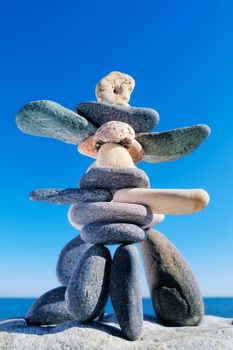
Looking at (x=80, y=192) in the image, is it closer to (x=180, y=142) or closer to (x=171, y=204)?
(x=171, y=204)

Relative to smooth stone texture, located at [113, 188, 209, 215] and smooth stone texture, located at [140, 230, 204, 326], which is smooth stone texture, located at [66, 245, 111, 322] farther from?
smooth stone texture, located at [140, 230, 204, 326]

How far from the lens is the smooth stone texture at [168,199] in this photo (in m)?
4.36

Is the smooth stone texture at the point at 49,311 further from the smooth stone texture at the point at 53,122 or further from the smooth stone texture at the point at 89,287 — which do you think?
the smooth stone texture at the point at 53,122

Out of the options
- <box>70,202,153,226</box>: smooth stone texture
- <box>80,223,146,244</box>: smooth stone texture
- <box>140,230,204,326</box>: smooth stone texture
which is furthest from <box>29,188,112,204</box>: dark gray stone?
<box>140,230,204,326</box>: smooth stone texture

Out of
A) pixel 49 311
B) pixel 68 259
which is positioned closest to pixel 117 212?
pixel 68 259

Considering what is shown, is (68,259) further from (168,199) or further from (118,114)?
(118,114)

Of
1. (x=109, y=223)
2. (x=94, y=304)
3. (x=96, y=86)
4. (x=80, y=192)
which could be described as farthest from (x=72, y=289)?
(x=96, y=86)

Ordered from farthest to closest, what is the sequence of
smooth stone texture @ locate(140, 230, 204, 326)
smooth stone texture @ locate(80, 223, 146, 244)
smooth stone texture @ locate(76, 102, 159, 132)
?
1. smooth stone texture @ locate(76, 102, 159, 132)
2. smooth stone texture @ locate(140, 230, 204, 326)
3. smooth stone texture @ locate(80, 223, 146, 244)

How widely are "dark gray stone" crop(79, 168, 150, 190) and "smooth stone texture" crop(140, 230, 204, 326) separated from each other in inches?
39.5

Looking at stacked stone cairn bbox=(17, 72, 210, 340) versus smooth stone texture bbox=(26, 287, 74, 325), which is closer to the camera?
stacked stone cairn bbox=(17, 72, 210, 340)

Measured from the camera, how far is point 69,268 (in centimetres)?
504

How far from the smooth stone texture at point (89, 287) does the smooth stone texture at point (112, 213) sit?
398mm

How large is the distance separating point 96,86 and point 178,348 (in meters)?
3.95

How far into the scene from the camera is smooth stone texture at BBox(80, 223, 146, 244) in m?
4.24
